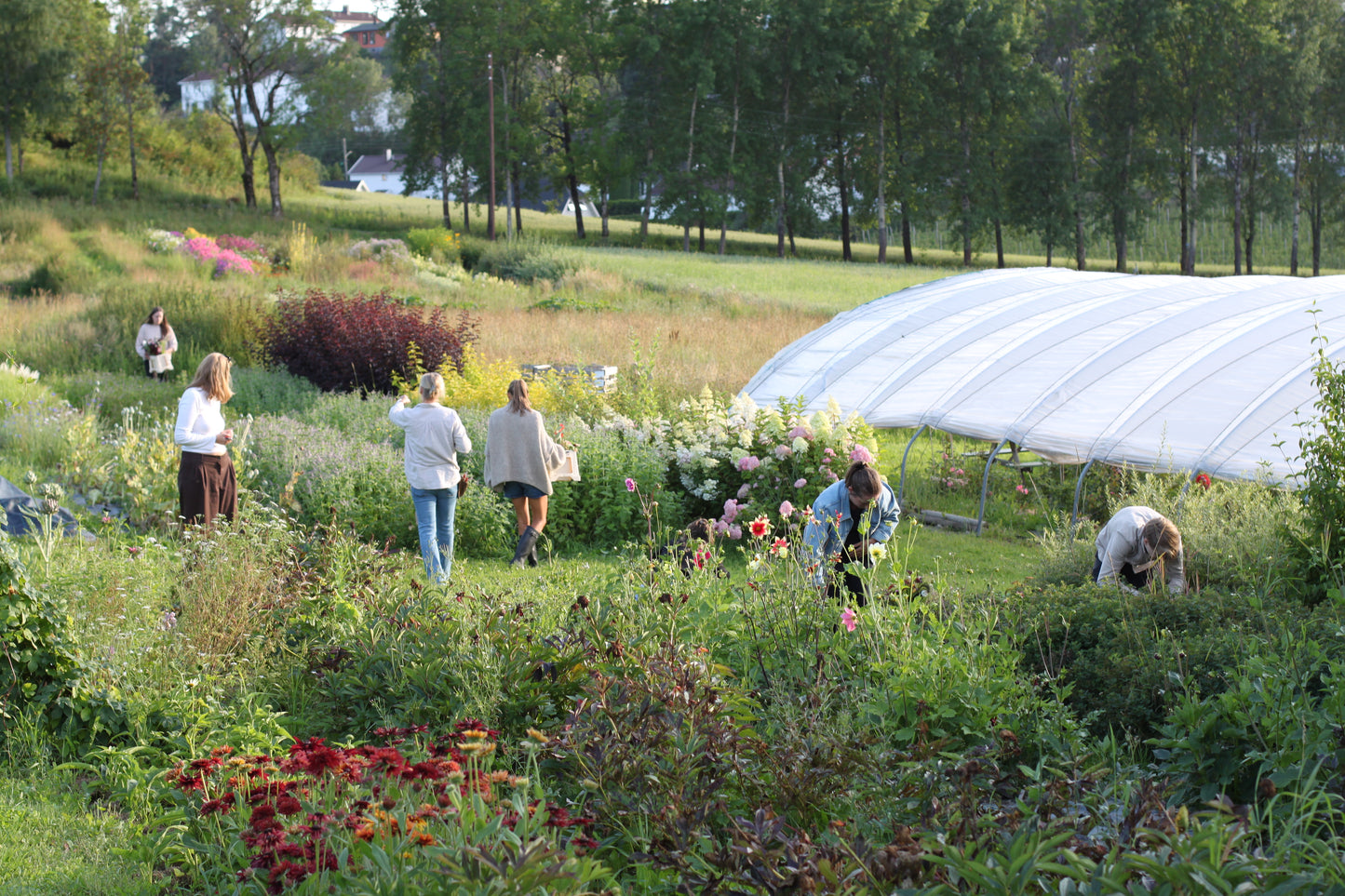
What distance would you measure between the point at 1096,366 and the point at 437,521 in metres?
7.05

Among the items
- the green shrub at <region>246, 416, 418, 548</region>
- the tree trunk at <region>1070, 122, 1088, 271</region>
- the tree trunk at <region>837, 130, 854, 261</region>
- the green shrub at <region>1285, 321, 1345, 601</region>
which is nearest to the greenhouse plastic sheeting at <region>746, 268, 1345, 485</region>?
the green shrub at <region>1285, 321, 1345, 601</region>

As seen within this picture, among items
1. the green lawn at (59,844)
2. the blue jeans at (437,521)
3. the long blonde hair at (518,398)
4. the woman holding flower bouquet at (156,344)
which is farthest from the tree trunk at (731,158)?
the green lawn at (59,844)

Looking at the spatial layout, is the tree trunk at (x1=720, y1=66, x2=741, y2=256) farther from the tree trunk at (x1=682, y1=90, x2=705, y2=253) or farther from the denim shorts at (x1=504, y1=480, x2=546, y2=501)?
the denim shorts at (x1=504, y1=480, x2=546, y2=501)

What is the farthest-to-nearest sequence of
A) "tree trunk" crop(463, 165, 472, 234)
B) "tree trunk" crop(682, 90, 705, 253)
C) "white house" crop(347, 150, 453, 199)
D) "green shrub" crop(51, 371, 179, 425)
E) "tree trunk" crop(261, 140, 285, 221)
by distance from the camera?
"white house" crop(347, 150, 453, 199)
"tree trunk" crop(463, 165, 472, 234)
"tree trunk" crop(682, 90, 705, 253)
"tree trunk" crop(261, 140, 285, 221)
"green shrub" crop(51, 371, 179, 425)

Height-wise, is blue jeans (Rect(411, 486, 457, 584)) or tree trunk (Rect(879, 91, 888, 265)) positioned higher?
tree trunk (Rect(879, 91, 888, 265))

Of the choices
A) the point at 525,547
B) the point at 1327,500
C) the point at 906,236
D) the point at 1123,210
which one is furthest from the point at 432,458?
the point at 906,236

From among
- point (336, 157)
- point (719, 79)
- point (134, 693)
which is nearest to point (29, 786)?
point (134, 693)

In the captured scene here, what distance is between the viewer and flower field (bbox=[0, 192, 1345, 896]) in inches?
108

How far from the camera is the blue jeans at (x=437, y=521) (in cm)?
764

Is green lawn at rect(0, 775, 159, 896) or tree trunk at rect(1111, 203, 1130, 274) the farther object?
tree trunk at rect(1111, 203, 1130, 274)

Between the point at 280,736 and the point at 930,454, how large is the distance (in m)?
9.75

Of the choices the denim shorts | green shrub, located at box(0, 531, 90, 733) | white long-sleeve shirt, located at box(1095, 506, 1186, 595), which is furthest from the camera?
the denim shorts

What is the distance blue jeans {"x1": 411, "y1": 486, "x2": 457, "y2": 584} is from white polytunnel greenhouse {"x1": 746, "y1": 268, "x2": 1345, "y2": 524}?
215 inches

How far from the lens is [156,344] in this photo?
15.5 metres
